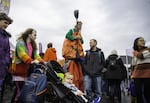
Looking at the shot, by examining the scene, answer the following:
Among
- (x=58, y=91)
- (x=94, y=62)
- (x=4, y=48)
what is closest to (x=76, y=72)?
(x=94, y=62)

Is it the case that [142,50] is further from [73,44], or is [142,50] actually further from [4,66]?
[4,66]

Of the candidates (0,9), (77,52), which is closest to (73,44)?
(77,52)

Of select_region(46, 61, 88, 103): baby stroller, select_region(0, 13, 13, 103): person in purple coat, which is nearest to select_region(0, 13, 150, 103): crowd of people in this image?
select_region(0, 13, 13, 103): person in purple coat

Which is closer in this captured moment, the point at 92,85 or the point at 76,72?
the point at 76,72

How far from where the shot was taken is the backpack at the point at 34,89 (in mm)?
5023

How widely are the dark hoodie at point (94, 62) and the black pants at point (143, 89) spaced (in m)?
1.50

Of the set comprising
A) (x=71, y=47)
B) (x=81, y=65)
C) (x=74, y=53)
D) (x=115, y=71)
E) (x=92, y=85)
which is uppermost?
(x=71, y=47)

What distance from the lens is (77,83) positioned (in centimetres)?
684

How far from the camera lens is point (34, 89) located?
16.7 feet

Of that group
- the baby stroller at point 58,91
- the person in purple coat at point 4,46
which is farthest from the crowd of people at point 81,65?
the baby stroller at point 58,91

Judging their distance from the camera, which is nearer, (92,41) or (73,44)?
(73,44)

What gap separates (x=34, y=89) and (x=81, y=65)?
2357mm

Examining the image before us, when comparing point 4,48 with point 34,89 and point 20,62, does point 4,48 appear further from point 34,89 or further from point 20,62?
point 34,89

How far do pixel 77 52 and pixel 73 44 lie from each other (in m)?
0.20
